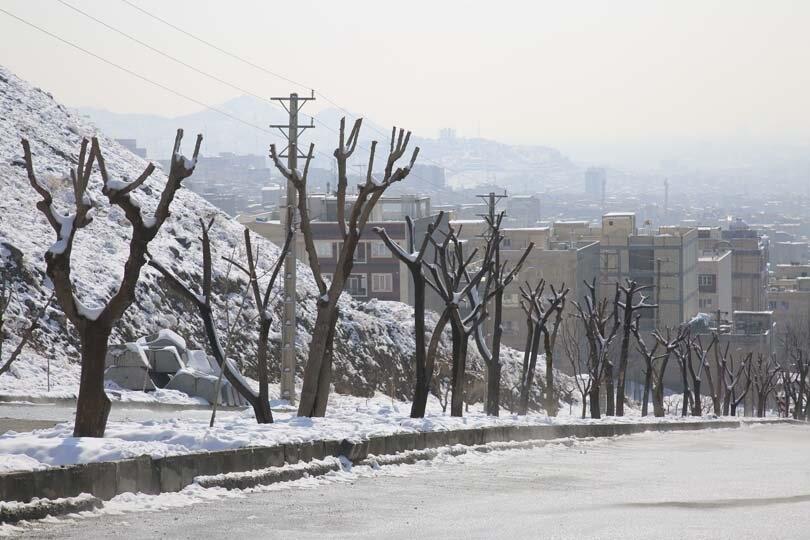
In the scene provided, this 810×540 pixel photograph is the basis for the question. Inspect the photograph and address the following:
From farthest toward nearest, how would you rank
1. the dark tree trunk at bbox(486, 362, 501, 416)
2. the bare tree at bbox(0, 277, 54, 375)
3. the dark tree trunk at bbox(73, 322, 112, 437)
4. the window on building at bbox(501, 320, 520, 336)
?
the window on building at bbox(501, 320, 520, 336)
the dark tree trunk at bbox(486, 362, 501, 416)
the bare tree at bbox(0, 277, 54, 375)
the dark tree trunk at bbox(73, 322, 112, 437)

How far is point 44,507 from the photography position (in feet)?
32.1

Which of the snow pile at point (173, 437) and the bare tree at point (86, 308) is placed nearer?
the snow pile at point (173, 437)

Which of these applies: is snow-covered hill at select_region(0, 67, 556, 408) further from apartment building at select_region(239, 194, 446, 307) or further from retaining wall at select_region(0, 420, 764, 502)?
apartment building at select_region(239, 194, 446, 307)

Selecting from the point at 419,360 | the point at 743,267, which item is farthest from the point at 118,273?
the point at 743,267

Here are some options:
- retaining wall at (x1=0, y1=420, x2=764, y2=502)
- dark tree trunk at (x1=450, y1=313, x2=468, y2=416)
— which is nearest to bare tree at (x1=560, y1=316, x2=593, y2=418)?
dark tree trunk at (x1=450, y1=313, x2=468, y2=416)

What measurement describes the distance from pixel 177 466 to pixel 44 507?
6.58 feet

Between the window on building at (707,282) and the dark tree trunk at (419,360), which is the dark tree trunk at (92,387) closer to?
the dark tree trunk at (419,360)

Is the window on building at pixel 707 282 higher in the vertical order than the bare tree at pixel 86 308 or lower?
higher

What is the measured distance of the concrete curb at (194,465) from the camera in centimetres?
998

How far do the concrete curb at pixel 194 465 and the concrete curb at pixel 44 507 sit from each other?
0.09 m

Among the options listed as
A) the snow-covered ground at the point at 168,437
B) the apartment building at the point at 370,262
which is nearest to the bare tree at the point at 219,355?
the snow-covered ground at the point at 168,437

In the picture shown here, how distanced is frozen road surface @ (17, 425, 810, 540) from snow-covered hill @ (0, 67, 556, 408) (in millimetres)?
24533

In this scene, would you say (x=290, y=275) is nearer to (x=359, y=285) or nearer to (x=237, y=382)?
(x=237, y=382)

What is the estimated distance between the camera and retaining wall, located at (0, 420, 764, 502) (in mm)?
9930
